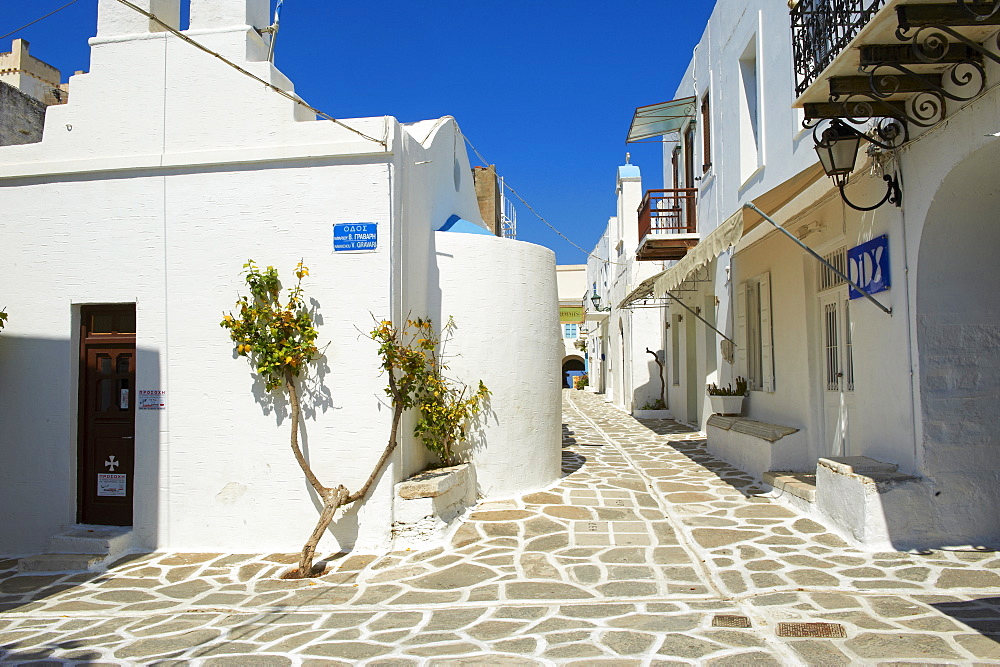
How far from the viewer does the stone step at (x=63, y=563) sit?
6.43 metres

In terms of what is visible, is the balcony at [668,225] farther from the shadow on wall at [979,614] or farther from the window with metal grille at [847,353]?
the shadow on wall at [979,614]

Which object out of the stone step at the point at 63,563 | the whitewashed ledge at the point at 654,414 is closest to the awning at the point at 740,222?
the stone step at the point at 63,563

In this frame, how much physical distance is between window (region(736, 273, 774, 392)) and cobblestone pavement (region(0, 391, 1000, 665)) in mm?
2790

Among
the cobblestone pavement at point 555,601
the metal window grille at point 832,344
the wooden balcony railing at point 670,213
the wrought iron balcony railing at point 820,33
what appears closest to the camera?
the cobblestone pavement at point 555,601

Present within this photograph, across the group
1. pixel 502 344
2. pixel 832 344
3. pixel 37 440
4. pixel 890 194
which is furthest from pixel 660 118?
pixel 37 440

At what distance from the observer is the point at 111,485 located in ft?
23.6

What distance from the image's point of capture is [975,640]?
13.3 feet

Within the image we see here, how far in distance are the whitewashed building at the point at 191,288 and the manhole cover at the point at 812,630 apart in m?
3.53

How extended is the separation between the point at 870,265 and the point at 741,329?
14.6 ft

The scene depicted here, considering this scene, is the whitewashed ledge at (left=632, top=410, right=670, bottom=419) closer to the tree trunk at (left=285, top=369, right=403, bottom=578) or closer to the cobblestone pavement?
the cobblestone pavement

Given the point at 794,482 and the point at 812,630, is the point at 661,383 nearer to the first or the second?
the point at 794,482

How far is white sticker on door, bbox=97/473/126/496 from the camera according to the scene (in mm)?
7184

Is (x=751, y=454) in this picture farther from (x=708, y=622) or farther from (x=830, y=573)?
(x=708, y=622)

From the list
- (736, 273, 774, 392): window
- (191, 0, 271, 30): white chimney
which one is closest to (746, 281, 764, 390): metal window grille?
(736, 273, 774, 392): window
